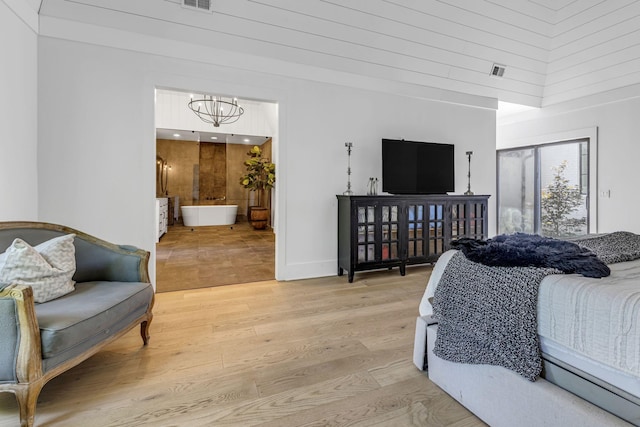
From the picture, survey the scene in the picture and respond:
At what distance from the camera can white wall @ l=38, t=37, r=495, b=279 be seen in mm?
2799

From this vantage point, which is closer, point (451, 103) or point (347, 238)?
point (347, 238)

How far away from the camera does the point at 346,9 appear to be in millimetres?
3189

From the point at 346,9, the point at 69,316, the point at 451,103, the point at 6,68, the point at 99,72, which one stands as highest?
the point at 346,9

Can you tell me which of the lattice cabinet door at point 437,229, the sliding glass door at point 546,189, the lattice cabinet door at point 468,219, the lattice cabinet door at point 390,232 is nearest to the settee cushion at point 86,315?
the lattice cabinet door at point 390,232

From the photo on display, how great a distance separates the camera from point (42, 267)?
1.69 meters

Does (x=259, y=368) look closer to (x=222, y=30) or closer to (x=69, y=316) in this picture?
(x=69, y=316)

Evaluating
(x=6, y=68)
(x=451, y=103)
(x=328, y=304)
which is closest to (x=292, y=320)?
(x=328, y=304)

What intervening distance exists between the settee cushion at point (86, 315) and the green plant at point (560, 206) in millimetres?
5890

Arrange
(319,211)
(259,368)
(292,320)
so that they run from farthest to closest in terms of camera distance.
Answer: (319,211), (292,320), (259,368)

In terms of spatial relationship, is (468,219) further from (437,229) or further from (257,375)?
(257,375)

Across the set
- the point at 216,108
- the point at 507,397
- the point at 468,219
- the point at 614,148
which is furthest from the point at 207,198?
the point at 507,397

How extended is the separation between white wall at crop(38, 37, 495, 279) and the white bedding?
279 centimetres

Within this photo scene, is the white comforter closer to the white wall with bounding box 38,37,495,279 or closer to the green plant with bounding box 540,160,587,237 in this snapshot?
the white wall with bounding box 38,37,495,279

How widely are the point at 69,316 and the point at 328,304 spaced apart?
6.54 feet
